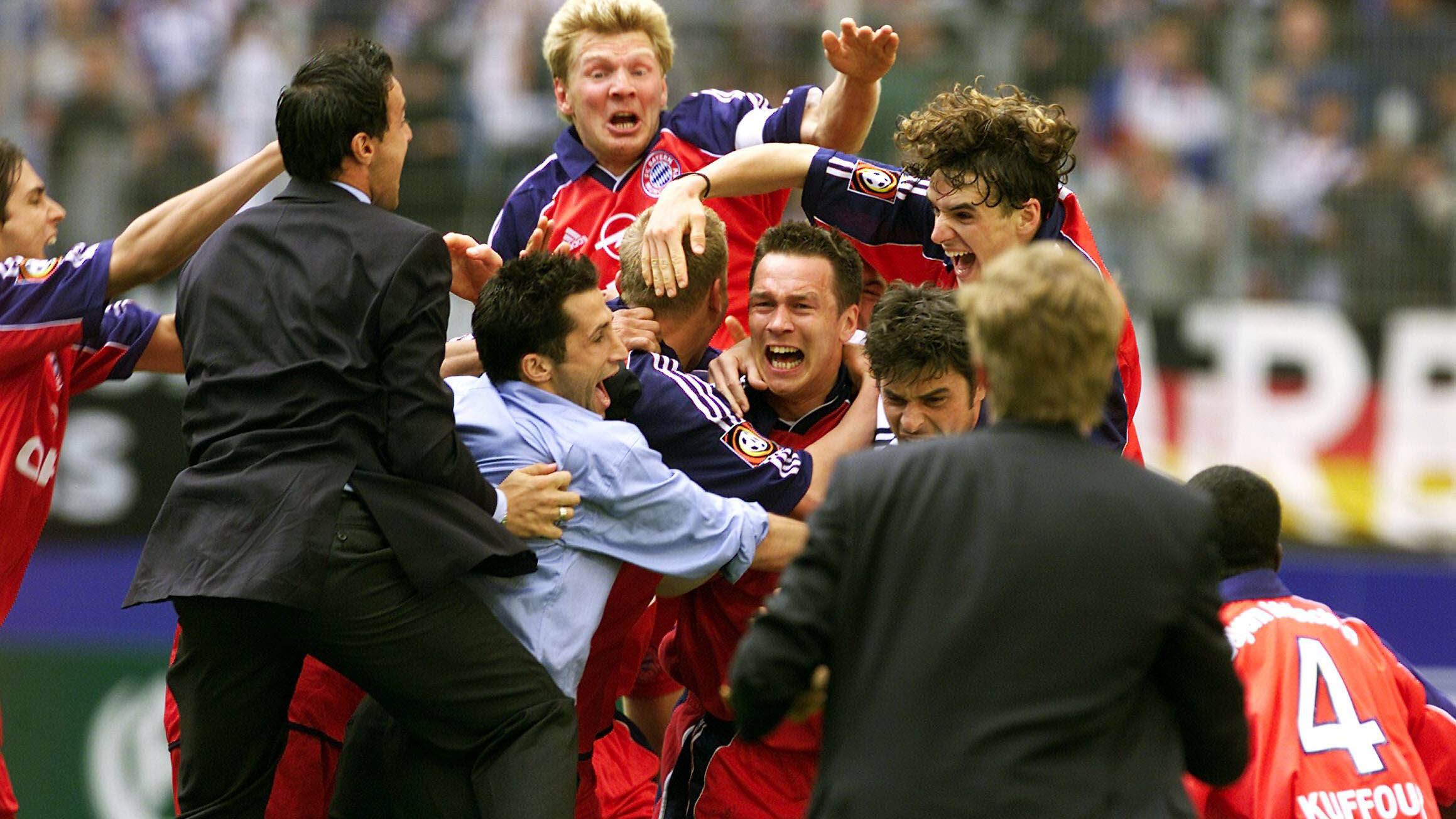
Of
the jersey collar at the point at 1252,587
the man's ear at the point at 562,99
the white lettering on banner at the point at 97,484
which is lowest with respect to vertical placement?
the white lettering on banner at the point at 97,484

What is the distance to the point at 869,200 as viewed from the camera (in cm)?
510

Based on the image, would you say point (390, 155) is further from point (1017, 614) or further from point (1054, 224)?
point (1017, 614)

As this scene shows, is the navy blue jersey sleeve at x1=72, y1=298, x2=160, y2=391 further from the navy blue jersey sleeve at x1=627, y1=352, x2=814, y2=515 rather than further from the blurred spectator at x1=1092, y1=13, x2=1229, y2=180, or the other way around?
the blurred spectator at x1=1092, y1=13, x2=1229, y2=180

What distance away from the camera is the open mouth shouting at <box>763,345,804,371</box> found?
4832 mm

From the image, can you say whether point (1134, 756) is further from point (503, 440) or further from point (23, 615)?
point (23, 615)

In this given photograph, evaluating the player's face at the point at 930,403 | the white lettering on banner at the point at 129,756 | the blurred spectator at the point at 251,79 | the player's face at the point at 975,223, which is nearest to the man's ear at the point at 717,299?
the player's face at the point at 975,223

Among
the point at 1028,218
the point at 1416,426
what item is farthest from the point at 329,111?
the point at 1416,426

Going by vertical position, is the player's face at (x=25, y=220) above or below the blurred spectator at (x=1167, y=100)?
below

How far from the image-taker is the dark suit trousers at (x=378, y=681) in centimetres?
392

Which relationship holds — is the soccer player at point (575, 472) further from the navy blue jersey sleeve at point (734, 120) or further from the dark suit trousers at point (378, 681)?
the navy blue jersey sleeve at point (734, 120)

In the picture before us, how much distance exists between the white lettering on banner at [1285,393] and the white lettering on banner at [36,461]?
22.6 feet

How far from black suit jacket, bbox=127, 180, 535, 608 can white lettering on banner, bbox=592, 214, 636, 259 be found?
1.91 metres

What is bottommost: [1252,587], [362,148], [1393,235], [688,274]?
[1252,587]

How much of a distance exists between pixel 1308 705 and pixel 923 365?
1.30 meters
